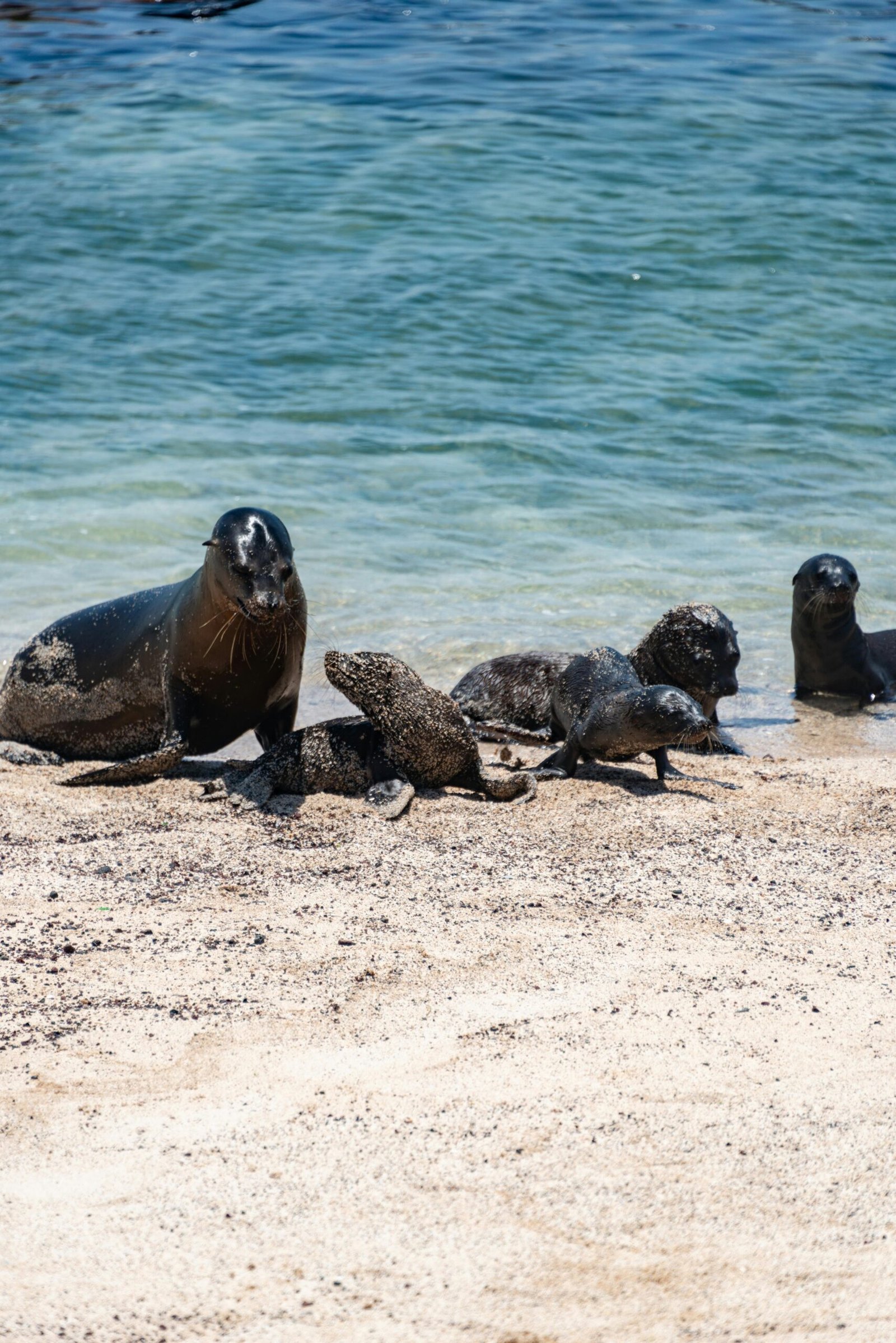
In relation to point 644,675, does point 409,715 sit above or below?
above

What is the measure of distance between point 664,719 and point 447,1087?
3.24 meters

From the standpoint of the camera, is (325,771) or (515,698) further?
(515,698)

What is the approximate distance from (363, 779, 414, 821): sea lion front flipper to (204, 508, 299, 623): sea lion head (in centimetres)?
82

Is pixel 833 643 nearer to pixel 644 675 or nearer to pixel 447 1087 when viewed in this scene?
pixel 644 675

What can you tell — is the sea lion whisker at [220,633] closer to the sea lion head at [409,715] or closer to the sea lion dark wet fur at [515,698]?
the sea lion head at [409,715]

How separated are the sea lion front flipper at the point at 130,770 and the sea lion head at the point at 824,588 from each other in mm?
3967

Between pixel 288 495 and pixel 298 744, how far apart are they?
5.56 metres

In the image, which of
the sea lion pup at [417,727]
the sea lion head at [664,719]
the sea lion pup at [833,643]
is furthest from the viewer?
the sea lion pup at [833,643]

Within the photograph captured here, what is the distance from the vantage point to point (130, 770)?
20.1 feet

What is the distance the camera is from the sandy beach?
261 cm

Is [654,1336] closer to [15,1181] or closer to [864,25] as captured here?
[15,1181]

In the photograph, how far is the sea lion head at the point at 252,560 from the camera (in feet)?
18.8

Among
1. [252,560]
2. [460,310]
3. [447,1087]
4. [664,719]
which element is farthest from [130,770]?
[460,310]

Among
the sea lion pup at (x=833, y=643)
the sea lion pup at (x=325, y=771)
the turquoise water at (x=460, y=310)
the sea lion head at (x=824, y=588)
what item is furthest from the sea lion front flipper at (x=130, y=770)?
the sea lion head at (x=824, y=588)
